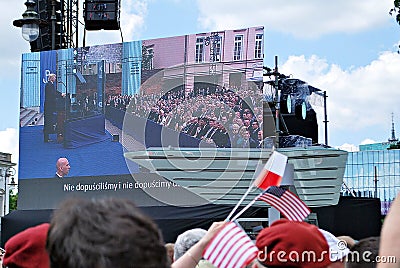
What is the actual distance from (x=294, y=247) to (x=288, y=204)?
1.41 m

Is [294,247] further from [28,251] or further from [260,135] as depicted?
[260,135]

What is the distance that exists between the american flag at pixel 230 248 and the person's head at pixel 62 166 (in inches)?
564

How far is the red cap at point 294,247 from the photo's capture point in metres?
2.21

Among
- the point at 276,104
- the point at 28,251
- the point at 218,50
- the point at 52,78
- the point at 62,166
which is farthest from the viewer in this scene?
the point at 52,78

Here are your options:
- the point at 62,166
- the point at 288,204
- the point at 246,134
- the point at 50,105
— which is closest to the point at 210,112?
the point at 246,134

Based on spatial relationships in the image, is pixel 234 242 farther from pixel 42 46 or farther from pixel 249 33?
pixel 42 46

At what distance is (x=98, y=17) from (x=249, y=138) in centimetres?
419

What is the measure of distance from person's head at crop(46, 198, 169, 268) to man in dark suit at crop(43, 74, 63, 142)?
15.7 metres

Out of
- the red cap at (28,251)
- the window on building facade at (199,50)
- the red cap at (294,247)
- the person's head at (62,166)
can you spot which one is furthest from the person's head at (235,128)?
the red cap at (28,251)

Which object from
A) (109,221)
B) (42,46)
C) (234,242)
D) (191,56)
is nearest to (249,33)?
(191,56)

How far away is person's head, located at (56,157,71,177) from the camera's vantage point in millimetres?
16741

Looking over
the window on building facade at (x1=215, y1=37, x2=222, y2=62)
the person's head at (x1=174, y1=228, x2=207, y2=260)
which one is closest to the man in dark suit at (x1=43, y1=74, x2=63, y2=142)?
the window on building facade at (x1=215, y1=37, x2=222, y2=62)

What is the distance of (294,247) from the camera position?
A: 2.23 meters

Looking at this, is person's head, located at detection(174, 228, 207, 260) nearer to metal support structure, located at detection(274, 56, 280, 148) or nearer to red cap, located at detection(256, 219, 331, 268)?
red cap, located at detection(256, 219, 331, 268)
